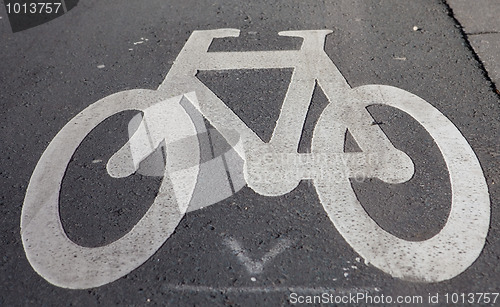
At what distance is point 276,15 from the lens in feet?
15.7

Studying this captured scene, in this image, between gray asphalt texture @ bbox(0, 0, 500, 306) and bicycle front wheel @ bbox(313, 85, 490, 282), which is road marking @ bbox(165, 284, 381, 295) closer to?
gray asphalt texture @ bbox(0, 0, 500, 306)

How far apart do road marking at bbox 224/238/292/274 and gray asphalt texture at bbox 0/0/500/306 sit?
0.03m

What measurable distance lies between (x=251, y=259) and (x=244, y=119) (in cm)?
117

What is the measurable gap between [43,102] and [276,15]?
214 centimetres

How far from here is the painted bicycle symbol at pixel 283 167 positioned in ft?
8.16

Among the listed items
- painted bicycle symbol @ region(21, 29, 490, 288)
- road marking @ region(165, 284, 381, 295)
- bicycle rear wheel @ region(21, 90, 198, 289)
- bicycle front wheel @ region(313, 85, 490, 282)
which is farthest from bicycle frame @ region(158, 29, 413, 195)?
road marking @ region(165, 284, 381, 295)

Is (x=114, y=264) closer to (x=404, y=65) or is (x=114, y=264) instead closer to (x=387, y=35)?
(x=404, y=65)

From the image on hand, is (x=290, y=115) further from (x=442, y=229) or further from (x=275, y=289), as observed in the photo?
(x=275, y=289)

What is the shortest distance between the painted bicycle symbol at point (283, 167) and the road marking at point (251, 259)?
0.96 ft

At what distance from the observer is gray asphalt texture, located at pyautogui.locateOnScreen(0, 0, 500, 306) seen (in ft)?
7.86

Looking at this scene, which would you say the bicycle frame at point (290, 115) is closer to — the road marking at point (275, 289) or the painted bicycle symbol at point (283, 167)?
the painted bicycle symbol at point (283, 167)

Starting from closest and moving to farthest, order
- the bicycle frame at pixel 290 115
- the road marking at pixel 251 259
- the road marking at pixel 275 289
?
1. the road marking at pixel 275 289
2. the road marking at pixel 251 259
3. the bicycle frame at pixel 290 115

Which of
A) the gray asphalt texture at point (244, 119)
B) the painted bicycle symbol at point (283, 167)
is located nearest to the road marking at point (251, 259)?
the gray asphalt texture at point (244, 119)

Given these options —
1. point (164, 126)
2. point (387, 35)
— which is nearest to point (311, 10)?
point (387, 35)
